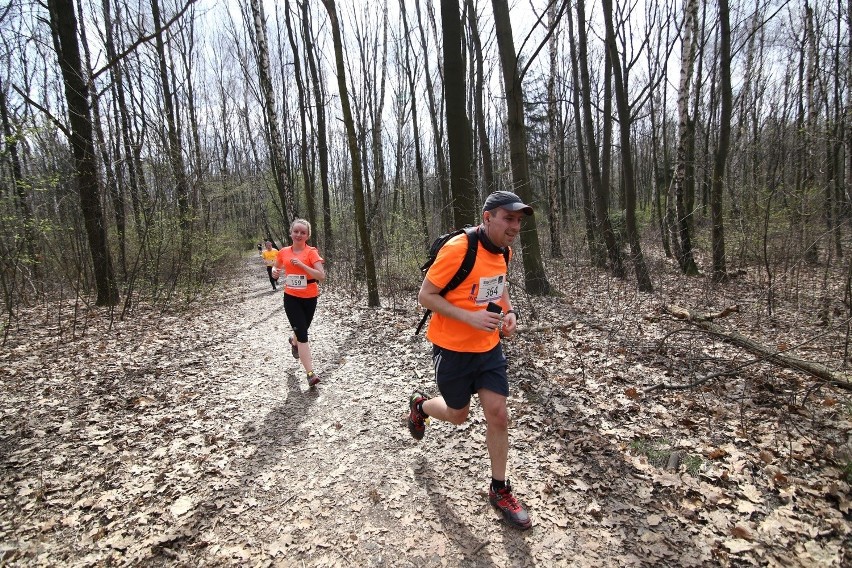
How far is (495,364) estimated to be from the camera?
2.74 m

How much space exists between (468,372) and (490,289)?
1.98 ft

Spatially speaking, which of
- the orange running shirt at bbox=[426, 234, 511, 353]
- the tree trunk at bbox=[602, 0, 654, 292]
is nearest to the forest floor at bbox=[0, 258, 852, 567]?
the orange running shirt at bbox=[426, 234, 511, 353]

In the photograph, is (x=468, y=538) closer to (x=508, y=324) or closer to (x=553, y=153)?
(x=508, y=324)

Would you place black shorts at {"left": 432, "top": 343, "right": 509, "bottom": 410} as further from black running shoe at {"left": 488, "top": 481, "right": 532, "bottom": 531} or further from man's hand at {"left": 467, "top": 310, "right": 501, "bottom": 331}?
black running shoe at {"left": 488, "top": 481, "right": 532, "bottom": 531}

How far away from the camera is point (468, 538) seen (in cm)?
267

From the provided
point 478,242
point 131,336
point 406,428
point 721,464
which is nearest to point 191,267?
point 131,336

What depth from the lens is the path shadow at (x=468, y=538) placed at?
250 cm

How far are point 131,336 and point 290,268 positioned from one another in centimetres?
451

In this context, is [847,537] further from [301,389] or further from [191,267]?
[191,267]

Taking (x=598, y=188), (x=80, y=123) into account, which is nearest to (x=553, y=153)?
(x=598, y=188)

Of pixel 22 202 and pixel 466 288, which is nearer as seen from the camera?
pixel 466 288

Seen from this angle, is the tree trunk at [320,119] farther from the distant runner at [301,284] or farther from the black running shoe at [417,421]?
the black running shoe at [417,421]

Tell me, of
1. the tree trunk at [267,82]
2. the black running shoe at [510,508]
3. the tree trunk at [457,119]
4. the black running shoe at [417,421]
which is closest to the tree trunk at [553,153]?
the tree trunk at [457,119]

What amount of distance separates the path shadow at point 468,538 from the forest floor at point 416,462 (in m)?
0.01
